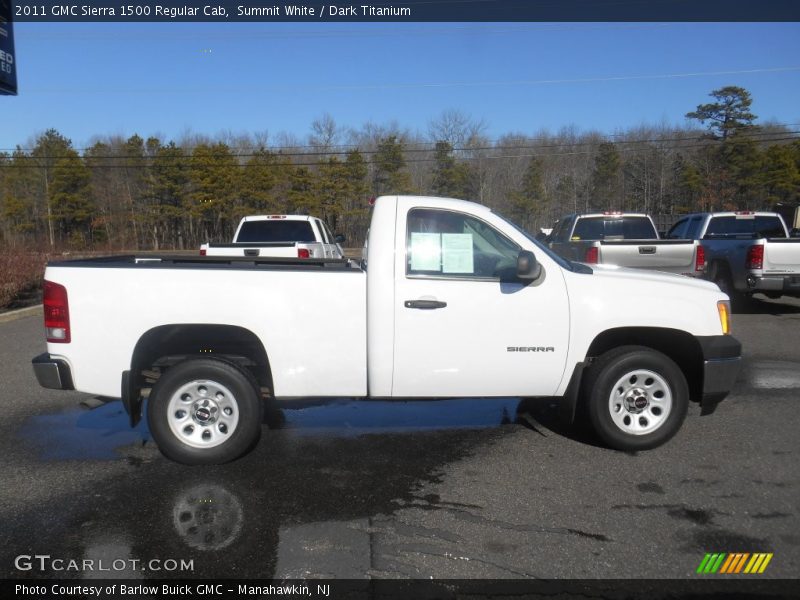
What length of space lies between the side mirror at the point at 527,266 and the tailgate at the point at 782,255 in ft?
28.6

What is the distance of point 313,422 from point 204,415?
1386 millimetres

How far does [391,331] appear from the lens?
15.7 feet

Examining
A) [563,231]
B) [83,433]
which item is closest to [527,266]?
[83,433]

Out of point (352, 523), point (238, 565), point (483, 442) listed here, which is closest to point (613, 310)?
point (483, 442)

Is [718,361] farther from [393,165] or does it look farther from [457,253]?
[393,165]

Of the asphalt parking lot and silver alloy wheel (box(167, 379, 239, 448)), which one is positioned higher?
silver alloy wheel (box(167, 379, 239, 448))

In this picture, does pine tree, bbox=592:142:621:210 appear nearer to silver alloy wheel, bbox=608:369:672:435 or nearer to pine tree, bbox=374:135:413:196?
pine tree, bbox=374:135:413:196

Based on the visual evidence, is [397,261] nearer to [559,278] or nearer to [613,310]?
[559,278]

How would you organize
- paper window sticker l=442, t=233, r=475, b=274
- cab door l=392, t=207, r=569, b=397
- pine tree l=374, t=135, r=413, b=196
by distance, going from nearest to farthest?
cab door l=392, t=207, r=569, b=397 → paper window sticker l=442, t=233, r=475, b=274 → pine tree l=374, t=135, r=413, b=196

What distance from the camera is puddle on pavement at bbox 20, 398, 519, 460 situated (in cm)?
551

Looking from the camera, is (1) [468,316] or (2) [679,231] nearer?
(1) [468,316]

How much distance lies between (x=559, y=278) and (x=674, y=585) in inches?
90.5

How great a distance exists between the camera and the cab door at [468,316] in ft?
15.8

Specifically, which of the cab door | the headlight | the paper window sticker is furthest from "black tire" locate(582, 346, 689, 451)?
the paper window sticker
